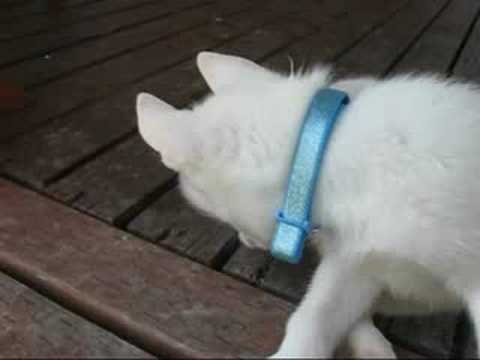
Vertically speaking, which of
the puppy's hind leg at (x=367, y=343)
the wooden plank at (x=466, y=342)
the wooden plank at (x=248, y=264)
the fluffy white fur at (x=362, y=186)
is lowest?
the wooden plank at (x=248, y=264)

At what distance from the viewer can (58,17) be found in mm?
2391

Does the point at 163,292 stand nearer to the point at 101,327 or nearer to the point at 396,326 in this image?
the point at 101,327

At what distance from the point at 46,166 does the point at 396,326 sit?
2.44 feet

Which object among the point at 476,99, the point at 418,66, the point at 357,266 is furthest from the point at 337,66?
the point at 357,266

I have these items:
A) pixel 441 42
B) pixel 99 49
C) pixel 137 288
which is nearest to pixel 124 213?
pixel 137 288

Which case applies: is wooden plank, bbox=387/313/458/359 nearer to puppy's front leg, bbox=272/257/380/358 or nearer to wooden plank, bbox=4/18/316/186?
puppy's front leg, bbox=272/257/380/358

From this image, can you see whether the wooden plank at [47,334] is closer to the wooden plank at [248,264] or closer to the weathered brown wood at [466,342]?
the wooden plank at [248,264]

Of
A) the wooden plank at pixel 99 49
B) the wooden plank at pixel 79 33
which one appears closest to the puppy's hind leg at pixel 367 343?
the wooden plank at pixel 99 49

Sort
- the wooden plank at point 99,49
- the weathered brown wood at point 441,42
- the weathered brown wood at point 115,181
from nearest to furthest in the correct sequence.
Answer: the weathered brown wood at point 115,181 → the wooden plank at point 99,49 → the weathered brown wood at point 441,42

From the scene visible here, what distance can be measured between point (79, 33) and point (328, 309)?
65.8 inches

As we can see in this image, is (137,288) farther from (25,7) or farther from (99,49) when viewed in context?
(25,7)

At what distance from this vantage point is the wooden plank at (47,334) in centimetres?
80

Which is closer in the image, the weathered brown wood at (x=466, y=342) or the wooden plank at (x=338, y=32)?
the weathered brown wood at (x=466, y=342)

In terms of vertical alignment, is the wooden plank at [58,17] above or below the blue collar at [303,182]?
below
